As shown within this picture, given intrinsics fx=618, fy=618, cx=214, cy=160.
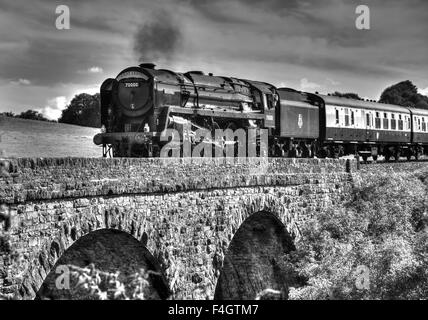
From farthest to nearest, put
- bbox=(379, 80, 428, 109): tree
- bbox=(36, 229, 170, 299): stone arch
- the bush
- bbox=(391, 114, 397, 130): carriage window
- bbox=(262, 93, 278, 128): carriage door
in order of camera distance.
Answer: bbox=(379, 80, 428, 109): tree
bbox=(391, 114, 397, 130): carriage window
bbox=(262, 93, 278, 128): carriage door
the bush
bbox=(36, 229, 170, 299): stone arch

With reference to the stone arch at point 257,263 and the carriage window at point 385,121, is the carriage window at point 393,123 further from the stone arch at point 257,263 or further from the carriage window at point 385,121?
the stone arch at point 257,263

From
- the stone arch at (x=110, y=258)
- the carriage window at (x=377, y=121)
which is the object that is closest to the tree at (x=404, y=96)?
the carriage window at (x=377, y=121)

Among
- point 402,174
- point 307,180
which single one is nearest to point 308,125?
point 402,174

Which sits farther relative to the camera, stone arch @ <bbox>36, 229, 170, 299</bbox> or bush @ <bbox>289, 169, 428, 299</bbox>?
bush @ <bbox>289, 169, 428, 299</bbox>

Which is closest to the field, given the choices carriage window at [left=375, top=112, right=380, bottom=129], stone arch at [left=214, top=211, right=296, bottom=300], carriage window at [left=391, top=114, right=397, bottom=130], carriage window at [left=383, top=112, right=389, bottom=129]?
stone arch at [left=214, top=211, right=296, bottom=300]

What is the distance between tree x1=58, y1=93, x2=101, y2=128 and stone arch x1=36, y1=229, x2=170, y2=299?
30861mm

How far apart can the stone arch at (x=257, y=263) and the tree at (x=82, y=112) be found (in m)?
27.0

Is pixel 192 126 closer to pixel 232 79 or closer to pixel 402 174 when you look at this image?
pixel 232 79

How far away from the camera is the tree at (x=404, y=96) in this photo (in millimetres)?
66488

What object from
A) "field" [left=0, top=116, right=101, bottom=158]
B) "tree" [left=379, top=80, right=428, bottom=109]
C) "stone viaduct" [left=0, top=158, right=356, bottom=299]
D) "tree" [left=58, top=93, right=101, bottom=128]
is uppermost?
"tree" [left=379, top=80, right=428, bottom=109]

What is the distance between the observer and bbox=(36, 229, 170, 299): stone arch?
1132 centimetres

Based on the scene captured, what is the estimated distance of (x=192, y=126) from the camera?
62.4ft

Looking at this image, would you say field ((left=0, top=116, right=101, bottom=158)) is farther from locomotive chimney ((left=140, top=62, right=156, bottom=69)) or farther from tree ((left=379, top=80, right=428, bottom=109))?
tree ((left=379, top=80, right=428, bottom=109))

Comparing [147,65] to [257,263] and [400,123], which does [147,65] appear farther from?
[400,123]
